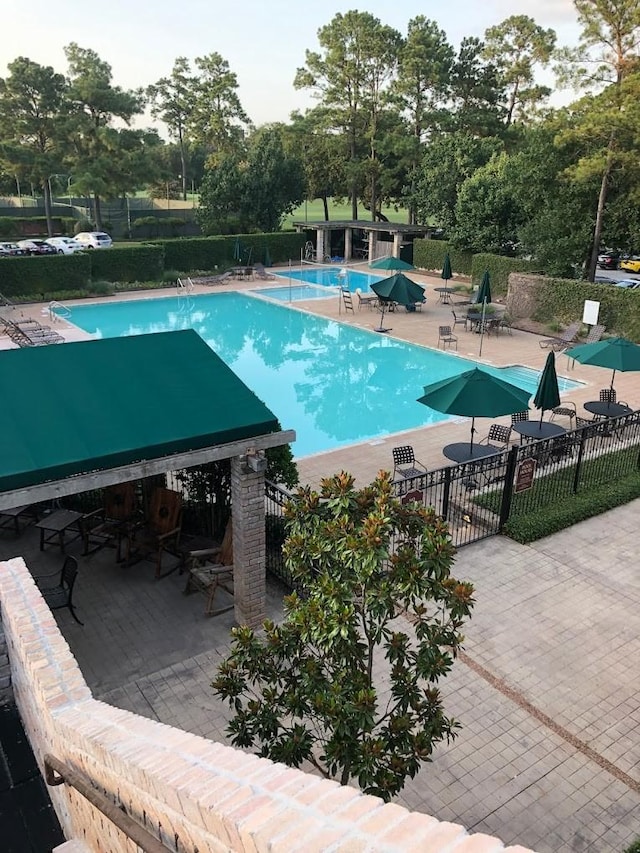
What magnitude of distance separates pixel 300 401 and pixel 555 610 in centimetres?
1292

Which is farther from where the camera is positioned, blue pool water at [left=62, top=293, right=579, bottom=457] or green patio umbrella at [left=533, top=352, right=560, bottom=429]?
blue pool water at [left=62, top=293, right=579, bottom=457]

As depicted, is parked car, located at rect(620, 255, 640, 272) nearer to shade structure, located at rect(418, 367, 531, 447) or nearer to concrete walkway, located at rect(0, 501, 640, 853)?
shade structure, located at rect(418, 367, 531, 447)

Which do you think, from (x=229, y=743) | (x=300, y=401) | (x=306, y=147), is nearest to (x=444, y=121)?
(x=306, y=147)

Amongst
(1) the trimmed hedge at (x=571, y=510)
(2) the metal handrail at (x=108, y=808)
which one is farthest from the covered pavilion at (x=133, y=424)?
(1) the trimmed hedge at (x=571, y=510)

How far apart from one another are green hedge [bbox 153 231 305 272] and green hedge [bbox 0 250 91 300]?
568 centimetres

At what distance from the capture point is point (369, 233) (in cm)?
4369

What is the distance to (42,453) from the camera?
6746 mm

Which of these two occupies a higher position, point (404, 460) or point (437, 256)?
point (437, 256)

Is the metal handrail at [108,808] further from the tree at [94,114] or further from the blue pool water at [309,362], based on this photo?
the tree at [94,114]

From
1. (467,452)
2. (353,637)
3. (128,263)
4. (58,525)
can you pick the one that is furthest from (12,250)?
(353,637)

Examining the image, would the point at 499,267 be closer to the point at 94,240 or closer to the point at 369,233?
the point at 369,233

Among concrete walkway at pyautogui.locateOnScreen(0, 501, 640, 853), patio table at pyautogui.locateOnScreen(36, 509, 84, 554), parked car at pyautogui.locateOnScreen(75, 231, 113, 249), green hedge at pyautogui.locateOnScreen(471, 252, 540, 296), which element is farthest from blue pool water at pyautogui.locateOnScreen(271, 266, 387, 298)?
concrete walkway at pyautogui.locateOnScreen(0, 501, 640, 853)

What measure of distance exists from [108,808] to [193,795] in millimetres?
578

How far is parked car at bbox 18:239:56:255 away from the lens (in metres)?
40.6
